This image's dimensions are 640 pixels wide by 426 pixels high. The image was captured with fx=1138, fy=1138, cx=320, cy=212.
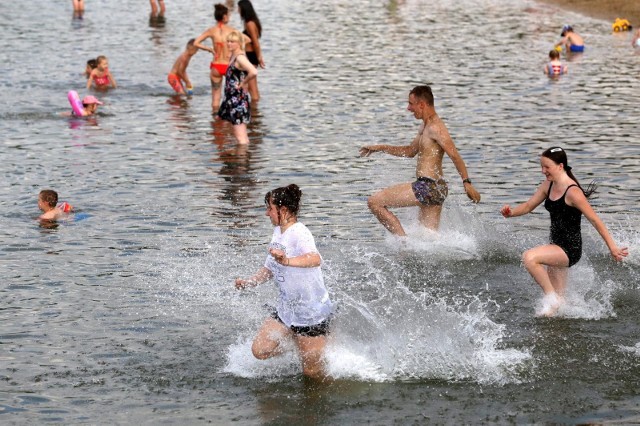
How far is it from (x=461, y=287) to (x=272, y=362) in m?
2.81

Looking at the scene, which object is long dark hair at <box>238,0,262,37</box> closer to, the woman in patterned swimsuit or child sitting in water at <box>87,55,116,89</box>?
the woman in patterned swimsuit

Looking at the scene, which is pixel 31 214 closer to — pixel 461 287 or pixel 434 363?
pixel 461 287

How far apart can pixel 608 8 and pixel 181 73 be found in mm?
19760

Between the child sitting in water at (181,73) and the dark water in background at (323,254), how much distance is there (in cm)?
39

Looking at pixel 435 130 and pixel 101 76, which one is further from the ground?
pixel 435 130

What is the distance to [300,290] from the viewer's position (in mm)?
8625

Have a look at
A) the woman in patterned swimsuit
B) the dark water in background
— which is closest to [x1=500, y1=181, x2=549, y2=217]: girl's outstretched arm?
the dark water in background

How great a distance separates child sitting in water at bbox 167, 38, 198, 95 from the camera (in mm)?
23609

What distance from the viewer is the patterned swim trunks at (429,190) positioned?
12438 mm

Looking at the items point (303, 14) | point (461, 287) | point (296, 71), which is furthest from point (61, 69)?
point (461, 287)

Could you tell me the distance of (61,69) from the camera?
2770cm

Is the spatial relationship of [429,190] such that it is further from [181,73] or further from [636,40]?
[636,40]

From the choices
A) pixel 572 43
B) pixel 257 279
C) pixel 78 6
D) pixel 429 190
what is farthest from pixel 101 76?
pixel 78 6

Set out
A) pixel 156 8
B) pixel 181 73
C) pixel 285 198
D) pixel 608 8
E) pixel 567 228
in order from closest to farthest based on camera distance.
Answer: pixel 285 198
pixel 567 228
pixel 181 73
pixel 608 8
pixel 156 8
